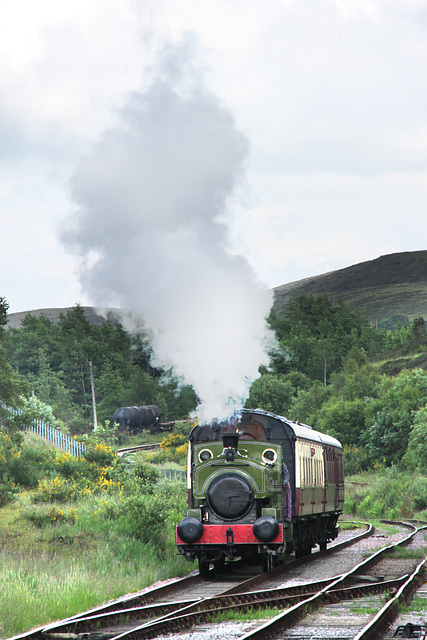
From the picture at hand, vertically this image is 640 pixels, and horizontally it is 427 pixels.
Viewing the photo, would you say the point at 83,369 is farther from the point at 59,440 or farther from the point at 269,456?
the point at 269,456

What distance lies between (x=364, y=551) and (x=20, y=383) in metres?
26.4

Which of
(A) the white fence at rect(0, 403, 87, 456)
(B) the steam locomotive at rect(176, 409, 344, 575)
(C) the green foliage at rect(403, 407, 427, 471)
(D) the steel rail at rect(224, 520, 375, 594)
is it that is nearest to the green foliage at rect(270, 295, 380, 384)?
(C) the green foliage at rect(403, 407, 427, 471)

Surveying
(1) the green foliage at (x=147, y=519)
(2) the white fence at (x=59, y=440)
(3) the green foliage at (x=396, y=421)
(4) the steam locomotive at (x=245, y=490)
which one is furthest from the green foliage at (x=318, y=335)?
(4) the steam locomotive at (x=245, y=490)

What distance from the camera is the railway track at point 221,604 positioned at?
10078mm

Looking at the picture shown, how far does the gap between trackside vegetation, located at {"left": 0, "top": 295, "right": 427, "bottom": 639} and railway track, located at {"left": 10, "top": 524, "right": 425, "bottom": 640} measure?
0.78 m

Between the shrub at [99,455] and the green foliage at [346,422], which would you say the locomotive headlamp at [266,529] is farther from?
the green foliage at [346,422]

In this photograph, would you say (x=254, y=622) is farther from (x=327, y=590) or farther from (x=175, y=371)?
(x=175, y=371)

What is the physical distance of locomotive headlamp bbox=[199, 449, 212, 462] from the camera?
16.8m

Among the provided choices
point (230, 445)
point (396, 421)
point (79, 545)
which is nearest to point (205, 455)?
point (230, 445)

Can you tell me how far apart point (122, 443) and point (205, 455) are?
60.8m

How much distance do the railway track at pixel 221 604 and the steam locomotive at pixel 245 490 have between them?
708 mm

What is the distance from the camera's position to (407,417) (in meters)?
60.7

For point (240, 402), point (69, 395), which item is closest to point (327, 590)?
point (240, 402)

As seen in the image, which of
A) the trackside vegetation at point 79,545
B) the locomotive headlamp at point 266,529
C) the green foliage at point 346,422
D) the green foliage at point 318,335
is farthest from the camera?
the green foliage at point 318,335
